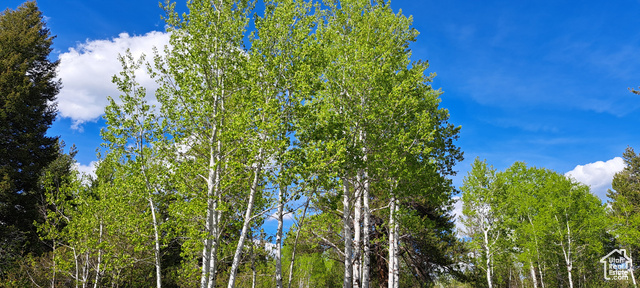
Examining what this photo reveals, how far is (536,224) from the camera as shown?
3045cm

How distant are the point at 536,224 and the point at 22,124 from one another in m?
40.7

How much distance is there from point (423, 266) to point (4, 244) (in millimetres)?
26090

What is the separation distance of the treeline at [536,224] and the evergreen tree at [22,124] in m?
31.9

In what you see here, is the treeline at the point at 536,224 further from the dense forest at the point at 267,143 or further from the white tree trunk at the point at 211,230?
the white tree trunk at the point at 211,230

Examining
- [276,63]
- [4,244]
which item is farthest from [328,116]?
[4,244]

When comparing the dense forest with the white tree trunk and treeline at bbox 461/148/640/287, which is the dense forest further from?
treeline at bbox 461/148/640/287

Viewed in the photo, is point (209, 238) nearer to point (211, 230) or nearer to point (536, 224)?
point (211, 230)

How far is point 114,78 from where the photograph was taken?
412 inches

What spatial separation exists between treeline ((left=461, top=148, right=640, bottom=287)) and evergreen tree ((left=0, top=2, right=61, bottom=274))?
31.9m

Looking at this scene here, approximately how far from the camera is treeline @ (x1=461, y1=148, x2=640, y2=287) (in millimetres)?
28984

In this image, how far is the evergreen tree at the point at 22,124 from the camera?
2203cm

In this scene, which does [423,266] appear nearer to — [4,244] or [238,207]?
[238,207]

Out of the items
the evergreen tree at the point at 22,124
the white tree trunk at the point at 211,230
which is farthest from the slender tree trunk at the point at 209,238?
the evergreen tree at the point at 22,124

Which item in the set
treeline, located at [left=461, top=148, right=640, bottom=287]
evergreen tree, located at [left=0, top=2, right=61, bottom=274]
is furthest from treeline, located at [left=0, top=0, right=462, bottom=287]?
treeline, located at [left=461, top=148, right=640, bottom=287]
